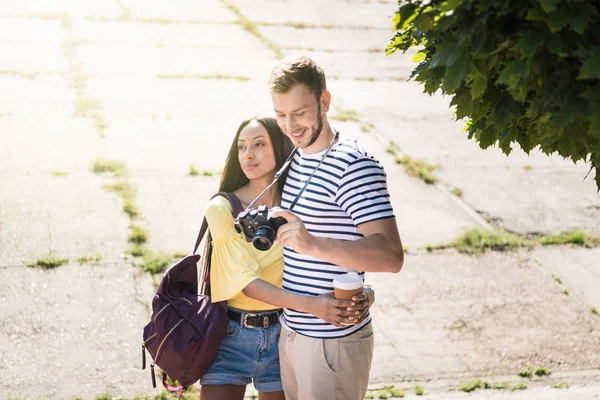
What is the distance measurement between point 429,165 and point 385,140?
821 millimetres

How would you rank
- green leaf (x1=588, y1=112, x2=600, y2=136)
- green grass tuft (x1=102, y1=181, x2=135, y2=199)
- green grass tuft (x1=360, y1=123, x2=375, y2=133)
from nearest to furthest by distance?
green leaf (x1=588, y1=112, x2=600, y2=136) → green grass tuft (x1=102, y1=181, x2=135, y2=199) → green grass tuft (x1=360, y1=123, x2=375, y2=133)

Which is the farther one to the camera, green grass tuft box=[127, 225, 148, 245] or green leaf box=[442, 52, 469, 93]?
green grass tuft box=[127, 225, 148, 245]

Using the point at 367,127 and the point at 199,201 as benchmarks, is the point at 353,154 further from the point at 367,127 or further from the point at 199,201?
the point at 367,127

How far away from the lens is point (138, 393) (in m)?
5.39

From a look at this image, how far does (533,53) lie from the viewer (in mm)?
2576

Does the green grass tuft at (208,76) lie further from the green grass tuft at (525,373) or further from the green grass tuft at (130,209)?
the green grass tuft at (525,373)

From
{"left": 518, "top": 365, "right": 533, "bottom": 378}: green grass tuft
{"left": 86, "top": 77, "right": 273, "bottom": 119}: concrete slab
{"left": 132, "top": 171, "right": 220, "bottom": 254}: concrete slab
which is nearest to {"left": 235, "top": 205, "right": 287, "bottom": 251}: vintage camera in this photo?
{"left": 518, "top": 365, "right": 533, "bottom": 378}: green grass tuft

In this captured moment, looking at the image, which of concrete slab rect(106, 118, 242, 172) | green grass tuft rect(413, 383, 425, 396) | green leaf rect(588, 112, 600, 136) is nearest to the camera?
green leaf rect(588, 112, 600, 136)

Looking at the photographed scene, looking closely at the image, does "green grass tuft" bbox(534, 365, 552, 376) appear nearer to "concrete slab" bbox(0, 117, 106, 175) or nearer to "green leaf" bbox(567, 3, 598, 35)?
"green leaf" bbox(567, 3, 598, 35)

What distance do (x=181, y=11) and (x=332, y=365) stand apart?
1250 centimetres

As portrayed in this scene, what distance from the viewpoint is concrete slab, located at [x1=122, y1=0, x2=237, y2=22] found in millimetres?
14828

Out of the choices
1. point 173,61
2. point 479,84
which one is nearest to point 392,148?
point 173,61

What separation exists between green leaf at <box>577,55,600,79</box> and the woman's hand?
1397 mm

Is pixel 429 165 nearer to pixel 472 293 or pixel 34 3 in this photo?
pixel 472 293
